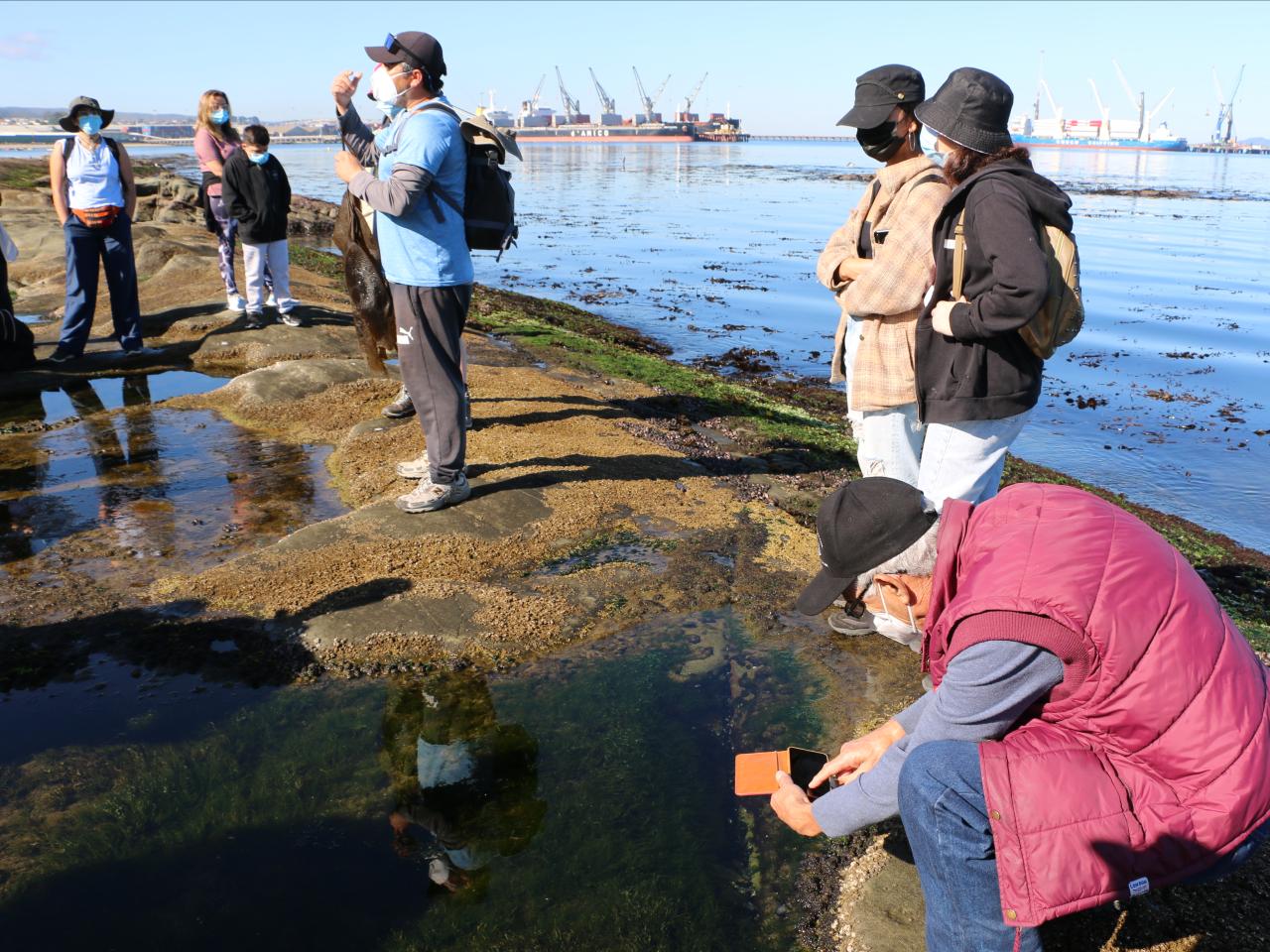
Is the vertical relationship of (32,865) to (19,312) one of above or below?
below

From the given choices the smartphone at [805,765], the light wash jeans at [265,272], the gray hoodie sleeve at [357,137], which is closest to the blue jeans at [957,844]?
the smartphone at [805,765]

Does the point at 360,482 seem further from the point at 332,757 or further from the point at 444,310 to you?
the point at 332,757

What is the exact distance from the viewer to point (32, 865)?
2676 millimetres

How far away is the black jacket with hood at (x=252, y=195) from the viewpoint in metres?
8.55

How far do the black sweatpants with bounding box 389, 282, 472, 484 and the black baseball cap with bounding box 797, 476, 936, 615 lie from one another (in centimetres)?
270

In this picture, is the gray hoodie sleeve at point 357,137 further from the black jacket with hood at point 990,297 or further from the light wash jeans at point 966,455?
the light wash jeans at point 966,455

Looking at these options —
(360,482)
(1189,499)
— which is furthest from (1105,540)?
(1189,499)

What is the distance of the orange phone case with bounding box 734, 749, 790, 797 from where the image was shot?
2.75 meters

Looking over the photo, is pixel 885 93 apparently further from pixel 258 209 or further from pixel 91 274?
pixel 91 274

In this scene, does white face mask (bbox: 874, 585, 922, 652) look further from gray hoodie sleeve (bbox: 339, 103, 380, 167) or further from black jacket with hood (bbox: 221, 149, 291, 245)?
black jacket with hood (bbox: 221, 149, 291, 245)

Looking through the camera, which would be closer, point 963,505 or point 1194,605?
point 1194,605

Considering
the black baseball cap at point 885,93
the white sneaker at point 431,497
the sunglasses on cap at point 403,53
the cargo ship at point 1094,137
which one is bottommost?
the white sneaker at point 431,497

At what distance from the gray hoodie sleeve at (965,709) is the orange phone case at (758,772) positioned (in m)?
0.32

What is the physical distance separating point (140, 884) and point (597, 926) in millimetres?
1282
